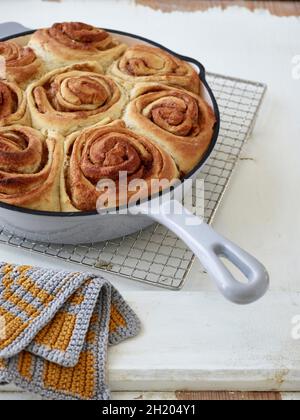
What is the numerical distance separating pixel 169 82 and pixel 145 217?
0.47 meters

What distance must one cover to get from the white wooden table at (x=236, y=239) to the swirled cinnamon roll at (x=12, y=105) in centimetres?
30

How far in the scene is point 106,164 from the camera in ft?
5.05

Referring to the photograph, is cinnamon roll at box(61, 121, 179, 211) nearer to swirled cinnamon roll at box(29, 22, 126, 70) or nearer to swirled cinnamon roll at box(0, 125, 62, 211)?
swirled cinnamon roll at box(0, 125, 62, 211)

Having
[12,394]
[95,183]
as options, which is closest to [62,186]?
[95,183]

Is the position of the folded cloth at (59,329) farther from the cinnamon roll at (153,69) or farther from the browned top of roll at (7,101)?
the cinnamon roll at (153,69)

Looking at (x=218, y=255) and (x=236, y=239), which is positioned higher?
(x=218, y=255)

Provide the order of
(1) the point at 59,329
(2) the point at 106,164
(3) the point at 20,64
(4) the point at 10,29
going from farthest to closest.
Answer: (4) the point at 10,29 < (3) the point at 20,64 < (2) the point at 106,164 < (1) the point at 59,329

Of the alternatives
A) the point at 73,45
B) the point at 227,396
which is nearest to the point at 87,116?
the point at 73,45

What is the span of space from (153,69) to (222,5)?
803 millimetres

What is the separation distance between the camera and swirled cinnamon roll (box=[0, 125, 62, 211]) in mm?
1481

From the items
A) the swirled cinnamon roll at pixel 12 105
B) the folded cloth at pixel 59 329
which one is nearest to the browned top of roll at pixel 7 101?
the swirled cinnamon roll at pixel 12 105

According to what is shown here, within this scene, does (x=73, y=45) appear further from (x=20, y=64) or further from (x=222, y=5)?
(x=222, y=5)

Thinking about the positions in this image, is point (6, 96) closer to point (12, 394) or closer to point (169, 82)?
point (169, 82)

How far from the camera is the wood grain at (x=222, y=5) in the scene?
2512mm
